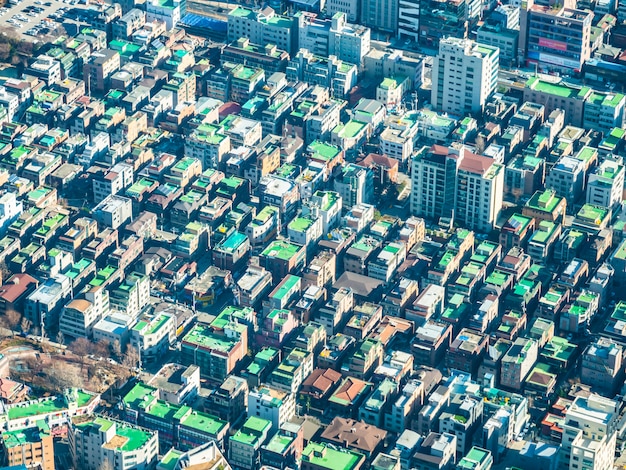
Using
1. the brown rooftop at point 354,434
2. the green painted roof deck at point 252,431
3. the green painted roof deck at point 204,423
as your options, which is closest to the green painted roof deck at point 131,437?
the green painted roof deck at point 204,423

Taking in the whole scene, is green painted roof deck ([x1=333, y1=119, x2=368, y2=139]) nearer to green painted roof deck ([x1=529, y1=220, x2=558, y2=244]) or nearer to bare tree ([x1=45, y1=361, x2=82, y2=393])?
green painted roof deck ([x1=529, y1=220, x2=558, y2=244])

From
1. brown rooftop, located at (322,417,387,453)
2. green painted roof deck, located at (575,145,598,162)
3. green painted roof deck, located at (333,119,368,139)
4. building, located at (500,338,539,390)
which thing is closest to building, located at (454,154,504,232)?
green painted roof deck, located at (575,145,598,162)

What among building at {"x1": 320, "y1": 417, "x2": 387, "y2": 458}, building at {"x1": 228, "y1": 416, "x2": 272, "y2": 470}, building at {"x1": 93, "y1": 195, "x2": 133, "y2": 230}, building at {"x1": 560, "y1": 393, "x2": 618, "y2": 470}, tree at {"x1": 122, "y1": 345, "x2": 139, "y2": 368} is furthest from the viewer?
building at {"x1": 93, "y1": 195, "x2": 133, "y2": 230}

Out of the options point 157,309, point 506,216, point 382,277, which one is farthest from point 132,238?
point 506,216

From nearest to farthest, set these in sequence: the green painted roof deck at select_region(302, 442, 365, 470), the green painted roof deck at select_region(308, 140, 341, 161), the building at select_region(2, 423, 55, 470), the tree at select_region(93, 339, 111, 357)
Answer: the building at select_region(2, 423, 55, 470)
the green painted roof deck at select_region(302, 442, 365, 470)
the tree at select_region(93, 339, 111, 357)
the green painted roof deck at select_region(308, 140, 341, 161)

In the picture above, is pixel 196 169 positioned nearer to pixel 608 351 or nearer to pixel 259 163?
pixel 259 163

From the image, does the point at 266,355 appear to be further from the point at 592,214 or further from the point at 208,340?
the point at 592,214

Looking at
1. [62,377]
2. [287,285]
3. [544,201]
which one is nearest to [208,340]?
[287,285]

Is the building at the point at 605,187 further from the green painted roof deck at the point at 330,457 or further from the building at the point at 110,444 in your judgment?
the building at the point at 110,444
